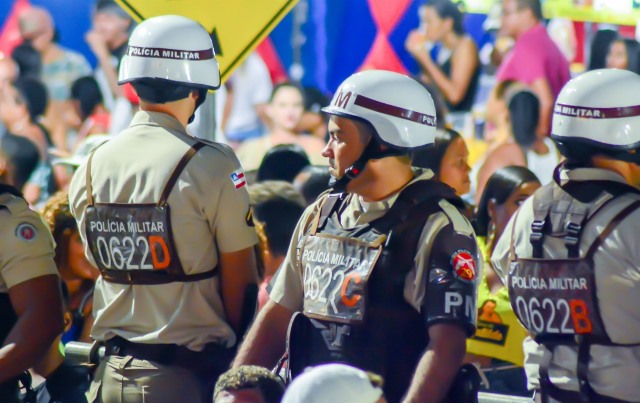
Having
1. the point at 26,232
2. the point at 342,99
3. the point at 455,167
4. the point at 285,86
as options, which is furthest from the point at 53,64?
the point at 342,99

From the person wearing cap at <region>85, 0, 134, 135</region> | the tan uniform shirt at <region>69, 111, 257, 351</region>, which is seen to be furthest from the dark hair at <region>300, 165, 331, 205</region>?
the person wearing cap at <region>85, 0, 134, 135</region>

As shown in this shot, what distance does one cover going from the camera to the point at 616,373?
4137mm

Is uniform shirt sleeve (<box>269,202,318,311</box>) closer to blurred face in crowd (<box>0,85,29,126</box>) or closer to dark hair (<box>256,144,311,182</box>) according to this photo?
dark hair (<box>256,144,311,182</box>)

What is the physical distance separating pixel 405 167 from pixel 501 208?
257 centimetres

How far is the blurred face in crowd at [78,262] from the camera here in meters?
6.53

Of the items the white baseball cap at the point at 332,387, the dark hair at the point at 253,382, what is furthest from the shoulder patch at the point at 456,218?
the white baseball cap at the point at 332,387

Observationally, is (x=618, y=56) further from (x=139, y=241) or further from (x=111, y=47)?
(x=139, y=241)

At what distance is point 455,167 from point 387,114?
256 centimetres

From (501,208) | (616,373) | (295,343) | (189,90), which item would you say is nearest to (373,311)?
(295,343)

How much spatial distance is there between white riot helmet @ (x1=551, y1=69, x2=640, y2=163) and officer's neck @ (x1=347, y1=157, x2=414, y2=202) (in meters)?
0.64

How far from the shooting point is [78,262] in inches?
260

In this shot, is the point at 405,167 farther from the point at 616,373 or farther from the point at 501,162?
the point at 501,162

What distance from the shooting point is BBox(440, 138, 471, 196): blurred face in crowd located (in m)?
6.79

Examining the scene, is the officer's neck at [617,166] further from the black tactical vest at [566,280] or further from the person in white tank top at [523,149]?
the person in white tank top at [523,149]
